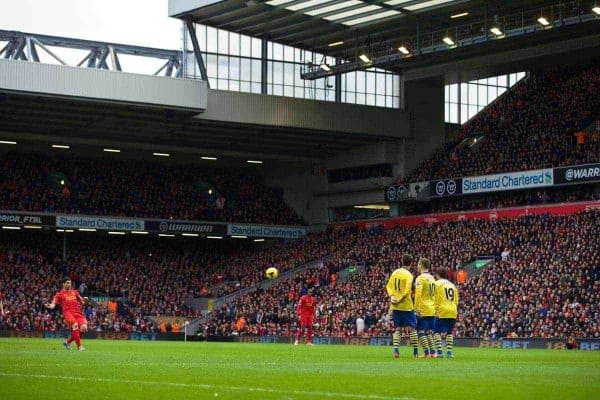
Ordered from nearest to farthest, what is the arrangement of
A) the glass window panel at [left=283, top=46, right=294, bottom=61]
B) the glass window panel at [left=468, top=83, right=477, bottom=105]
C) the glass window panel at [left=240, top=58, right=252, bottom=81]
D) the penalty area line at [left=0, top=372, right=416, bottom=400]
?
the penalty area line at [left=0, top=372, right=416, bottom=400] → the glass window panel at [left=240, top=58, right=252, bottom=81] → the glass window panel at [left=283, top=46, right=294, bottom=61] → the glass window panel at [left=468, top=83, right=477, bottom=105]

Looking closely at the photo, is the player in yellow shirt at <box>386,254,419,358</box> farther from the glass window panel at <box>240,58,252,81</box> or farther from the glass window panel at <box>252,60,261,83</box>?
the glass window panel at <box>252,60,261,83</box>

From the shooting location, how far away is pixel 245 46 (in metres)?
65.6

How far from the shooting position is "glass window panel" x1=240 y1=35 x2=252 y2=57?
6544cm

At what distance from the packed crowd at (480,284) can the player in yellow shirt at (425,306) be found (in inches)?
754

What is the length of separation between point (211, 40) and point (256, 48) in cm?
328

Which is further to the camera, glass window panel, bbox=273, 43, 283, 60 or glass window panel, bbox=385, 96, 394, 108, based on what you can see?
glass window panel, bbox=385, 96, 394, 108

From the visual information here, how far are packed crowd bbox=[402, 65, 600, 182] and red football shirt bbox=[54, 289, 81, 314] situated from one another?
3223cm

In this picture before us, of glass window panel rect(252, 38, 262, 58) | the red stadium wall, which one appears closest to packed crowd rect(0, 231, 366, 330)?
the red stadium wall

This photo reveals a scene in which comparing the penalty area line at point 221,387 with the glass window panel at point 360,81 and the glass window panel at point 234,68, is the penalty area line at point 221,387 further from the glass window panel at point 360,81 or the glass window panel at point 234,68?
the glass window panel at point 360,81

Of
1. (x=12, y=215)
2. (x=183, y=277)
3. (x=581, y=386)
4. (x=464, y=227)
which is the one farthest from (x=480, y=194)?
(x=581, y=386)

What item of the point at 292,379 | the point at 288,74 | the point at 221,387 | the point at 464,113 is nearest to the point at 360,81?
the point at 288,74

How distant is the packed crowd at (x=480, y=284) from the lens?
4653 cm

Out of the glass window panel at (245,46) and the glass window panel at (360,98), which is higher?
the glass window panel at (245,46)

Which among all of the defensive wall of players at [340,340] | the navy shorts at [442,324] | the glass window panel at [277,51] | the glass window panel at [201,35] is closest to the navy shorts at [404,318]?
the navy shorts at [442,324]
